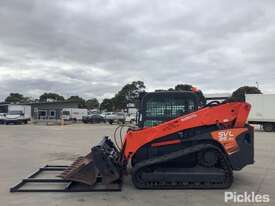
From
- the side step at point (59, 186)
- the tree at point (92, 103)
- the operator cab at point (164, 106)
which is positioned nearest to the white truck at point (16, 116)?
the side step at point (59, 186)

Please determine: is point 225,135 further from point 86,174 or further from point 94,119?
point 94,119

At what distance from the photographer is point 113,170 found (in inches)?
390

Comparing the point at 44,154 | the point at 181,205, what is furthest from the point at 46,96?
the point at 181,205

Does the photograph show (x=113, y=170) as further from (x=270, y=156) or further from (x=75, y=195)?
(x=270, y=156)

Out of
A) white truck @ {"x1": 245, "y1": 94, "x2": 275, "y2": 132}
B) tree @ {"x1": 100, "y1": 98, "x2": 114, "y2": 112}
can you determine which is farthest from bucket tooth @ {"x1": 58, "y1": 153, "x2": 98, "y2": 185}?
tree @ {"x1": 100, "y1": 98, "x2": 114, "y2": 112}

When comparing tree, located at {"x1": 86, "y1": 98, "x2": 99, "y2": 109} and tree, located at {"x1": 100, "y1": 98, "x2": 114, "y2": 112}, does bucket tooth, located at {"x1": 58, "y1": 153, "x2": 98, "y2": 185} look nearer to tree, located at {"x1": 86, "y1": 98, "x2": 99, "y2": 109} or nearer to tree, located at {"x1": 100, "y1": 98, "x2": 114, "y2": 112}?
tree, located at {"x1": 100, "y1": 98, "x2": 114, "y2": 112}

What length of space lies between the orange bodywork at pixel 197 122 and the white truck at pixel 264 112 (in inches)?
1184

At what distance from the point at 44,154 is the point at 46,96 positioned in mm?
137465

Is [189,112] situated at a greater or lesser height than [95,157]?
greater

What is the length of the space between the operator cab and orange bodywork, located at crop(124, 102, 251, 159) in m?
0.89

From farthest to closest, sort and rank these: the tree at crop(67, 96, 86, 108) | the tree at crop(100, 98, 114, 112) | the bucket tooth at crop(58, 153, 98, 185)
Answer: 1. the tree at crop(67, 96, 86, 108)
2. the tree at crop(100, 98, 114, 112)
3. the bucket tooth at crop(58, 153, 98, 185)

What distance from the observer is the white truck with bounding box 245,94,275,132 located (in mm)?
39156

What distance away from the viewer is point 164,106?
1112cm

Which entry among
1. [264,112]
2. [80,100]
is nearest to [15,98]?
[80,100]
